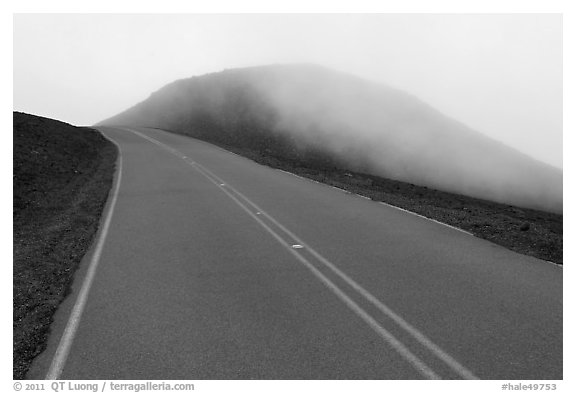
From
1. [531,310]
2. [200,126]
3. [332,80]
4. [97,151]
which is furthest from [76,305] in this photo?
[332,80]

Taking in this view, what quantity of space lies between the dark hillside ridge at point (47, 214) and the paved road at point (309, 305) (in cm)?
38

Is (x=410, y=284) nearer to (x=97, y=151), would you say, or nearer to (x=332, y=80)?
(x=97, y=151)

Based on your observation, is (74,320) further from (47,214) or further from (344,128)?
(344,128)

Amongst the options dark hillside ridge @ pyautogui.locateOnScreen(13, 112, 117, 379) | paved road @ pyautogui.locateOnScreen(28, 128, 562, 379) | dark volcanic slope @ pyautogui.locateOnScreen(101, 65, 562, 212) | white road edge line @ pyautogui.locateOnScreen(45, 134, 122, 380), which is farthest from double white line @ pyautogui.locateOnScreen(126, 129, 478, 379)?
dark volcanic slope @ pyautogui.locateOnScreen(101, 65, 562, 212)

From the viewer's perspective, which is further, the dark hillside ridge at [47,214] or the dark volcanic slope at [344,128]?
the dark volcanic slope at [344,128]

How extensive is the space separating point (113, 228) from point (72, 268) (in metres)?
3.24

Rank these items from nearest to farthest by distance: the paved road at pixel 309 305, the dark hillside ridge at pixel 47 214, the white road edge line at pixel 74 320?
the paved road at pixel 309 305 < the white road edge line at pixel 74 320 < the dark hillside ridge at pixel 47 214

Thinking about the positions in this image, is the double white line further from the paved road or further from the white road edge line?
the white road edge line

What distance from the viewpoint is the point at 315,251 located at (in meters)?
9.89

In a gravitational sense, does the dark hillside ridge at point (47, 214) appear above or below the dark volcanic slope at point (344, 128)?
below

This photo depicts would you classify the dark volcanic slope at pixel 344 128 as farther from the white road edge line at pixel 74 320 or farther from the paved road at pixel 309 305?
the white road edge line at pixel 74 320

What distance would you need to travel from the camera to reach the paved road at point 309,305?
17.4 feet

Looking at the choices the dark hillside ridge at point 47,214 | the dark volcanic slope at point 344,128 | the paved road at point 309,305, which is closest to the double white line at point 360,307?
the paved road at point 309,305

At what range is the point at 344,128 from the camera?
211 ft
